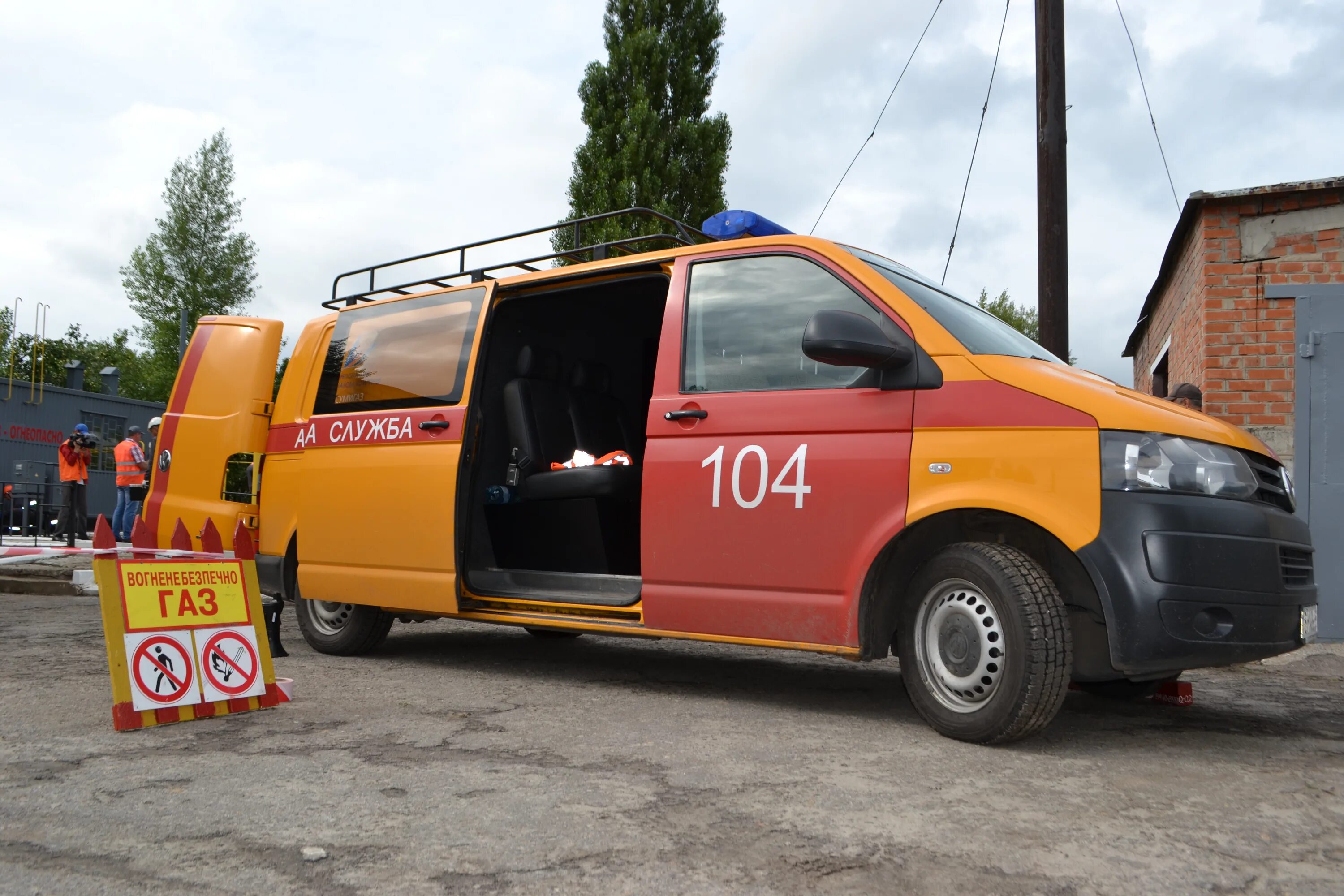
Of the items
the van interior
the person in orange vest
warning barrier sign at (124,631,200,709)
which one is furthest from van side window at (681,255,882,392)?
the person in orange vest

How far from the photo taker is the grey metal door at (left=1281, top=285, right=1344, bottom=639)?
685 centimetres

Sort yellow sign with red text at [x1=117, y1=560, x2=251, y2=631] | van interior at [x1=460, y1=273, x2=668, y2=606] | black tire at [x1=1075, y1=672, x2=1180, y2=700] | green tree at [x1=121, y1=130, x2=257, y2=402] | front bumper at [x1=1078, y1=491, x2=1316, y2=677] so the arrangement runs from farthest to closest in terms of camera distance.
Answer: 1. green tree at [x1=121, y1=130, x2=257, y2=402]
2. van interior at [x1=460, y1=273, x2=668, y2=606]
3. black tire at [x1=1075, y1=672, x2=1180, y2=700]
4. yellow sign with red text at [x1=117, y1=560, x2=251, y2=631]
5. front bumper at [x1=1078, y1=491, x2=1316, y2=677]

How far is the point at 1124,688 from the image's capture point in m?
4.80

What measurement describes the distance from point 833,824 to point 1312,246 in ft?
20.9

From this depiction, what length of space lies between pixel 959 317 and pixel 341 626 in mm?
3911

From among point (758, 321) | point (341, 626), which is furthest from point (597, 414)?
point (758, 321)

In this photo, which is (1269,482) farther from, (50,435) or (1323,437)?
(50,435)

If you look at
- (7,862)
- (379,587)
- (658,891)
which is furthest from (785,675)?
(7,862)

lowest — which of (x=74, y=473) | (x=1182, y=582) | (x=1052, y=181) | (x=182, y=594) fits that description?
(x=182, y=594)

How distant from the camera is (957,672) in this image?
12.8 ft

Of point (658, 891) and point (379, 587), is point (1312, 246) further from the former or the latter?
point (658, 891)

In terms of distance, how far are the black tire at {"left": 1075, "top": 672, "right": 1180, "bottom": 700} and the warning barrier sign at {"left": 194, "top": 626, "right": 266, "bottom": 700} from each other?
360 centimetres

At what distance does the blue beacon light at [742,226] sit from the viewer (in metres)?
5.10

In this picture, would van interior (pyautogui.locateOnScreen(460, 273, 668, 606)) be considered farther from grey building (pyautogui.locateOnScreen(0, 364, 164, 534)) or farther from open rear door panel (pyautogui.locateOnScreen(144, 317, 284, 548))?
grey building (pyautogui.locateOnScreen(0, 364, 164, 534))
